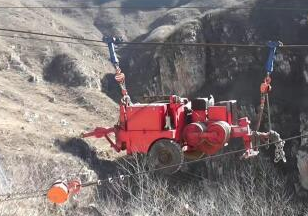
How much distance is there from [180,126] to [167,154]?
1.54ft

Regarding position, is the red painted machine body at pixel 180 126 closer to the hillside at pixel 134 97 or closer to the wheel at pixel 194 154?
the wheel at pixel 194 154

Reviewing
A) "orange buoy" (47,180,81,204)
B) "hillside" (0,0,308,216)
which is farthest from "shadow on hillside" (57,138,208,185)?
"orange buoy" (47,180,81,204)

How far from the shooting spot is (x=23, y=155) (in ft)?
129

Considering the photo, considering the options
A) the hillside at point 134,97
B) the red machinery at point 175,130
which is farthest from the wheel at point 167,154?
the hillside at point 134,97

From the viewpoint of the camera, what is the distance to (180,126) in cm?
890

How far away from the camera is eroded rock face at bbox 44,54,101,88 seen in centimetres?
5891

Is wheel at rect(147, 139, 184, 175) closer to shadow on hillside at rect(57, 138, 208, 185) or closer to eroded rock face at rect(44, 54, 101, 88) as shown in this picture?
shadow on hillside at rect(57, 138, 208, 185)

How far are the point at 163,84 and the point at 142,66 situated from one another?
28.6 ft

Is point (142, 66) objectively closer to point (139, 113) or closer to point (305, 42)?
point (305, 42)

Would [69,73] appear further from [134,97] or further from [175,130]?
[175,130]

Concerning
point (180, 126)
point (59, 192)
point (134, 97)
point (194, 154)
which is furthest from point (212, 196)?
point (59, 192)

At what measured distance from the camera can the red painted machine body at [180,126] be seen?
8.62 meters

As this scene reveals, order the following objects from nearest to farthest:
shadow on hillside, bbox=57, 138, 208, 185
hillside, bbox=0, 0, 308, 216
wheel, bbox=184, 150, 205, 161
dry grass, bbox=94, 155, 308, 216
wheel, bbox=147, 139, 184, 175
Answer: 1. wheel, bbox=147, 139, 184, 175
2. wheel, bbox=184, 150, 205, 161
3. dry grass, bbox=94, 155, 308, 216
4. hillside, bbox=0, 0, 308, 216
5. shadow on hillside, bbox=57, 138, 208, 185

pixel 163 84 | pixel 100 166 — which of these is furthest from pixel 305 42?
pixel 100 166
